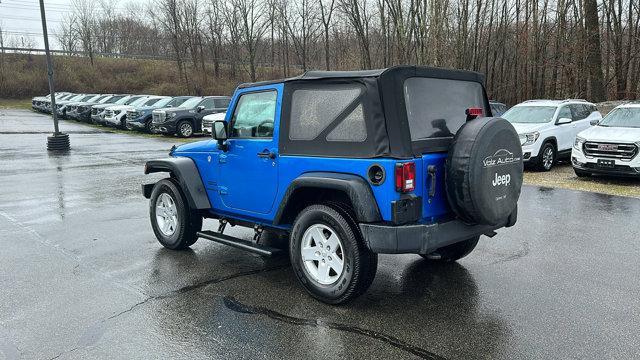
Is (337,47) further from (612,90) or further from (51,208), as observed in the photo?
(51,208)

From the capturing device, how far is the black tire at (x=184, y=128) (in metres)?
21.9

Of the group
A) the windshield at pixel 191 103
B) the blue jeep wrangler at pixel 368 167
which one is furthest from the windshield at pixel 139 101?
the blue jeep wrangler at pixel 368 167

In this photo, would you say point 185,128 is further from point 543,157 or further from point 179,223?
point 179,223

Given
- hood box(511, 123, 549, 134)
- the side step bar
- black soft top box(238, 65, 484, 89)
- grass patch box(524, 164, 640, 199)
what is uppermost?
black soft top box(238, 65, 484, 89)

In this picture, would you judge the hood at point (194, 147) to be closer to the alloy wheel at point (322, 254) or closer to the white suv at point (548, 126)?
the alloy wheel at point (322, 254)

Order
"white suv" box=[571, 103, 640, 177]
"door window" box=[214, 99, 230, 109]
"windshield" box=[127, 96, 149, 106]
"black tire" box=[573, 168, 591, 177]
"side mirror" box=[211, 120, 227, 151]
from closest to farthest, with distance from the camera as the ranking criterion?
"side mirror" box=[211, 120, 227, 151], "white suv" box=[571, 103, 640, 177], "black tire" box=[573, 168, 591, 177], "door window" box=[214, 99, 230, 109], "windshield" box=[127, 96, 149, 106]

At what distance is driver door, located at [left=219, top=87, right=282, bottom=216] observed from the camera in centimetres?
486

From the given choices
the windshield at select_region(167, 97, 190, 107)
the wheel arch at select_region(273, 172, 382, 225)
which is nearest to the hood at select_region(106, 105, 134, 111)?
the windshield at select_region(167, 97, 190, 107)

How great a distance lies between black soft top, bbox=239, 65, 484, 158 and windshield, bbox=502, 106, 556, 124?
966 centimetres

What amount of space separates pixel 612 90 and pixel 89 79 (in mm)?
45257

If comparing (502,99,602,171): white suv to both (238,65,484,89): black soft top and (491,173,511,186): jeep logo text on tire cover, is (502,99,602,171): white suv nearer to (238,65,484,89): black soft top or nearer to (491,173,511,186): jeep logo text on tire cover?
(238,65,484,89): black soft top

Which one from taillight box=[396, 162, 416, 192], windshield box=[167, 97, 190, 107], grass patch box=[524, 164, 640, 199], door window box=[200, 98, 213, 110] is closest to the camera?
taillight box=[396, 162, 416, 192]

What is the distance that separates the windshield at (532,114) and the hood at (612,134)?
1687mm

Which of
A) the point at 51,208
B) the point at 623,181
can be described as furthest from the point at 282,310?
the point at 623,181
